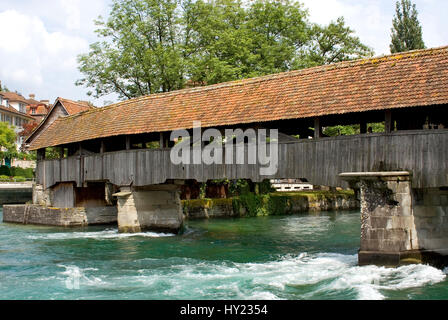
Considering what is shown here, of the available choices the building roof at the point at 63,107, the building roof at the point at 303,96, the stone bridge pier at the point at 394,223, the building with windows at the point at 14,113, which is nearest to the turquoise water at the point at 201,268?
the stone bridge pier at the point at 394,223

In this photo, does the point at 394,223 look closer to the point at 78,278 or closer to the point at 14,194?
the point at 78,278

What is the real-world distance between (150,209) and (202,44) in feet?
41.8

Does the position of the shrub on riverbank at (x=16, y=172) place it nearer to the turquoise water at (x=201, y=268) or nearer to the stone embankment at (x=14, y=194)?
the stone embankment at (x=14, y=194)

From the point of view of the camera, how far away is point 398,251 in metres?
10.2

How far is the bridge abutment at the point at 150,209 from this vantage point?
16984 mm

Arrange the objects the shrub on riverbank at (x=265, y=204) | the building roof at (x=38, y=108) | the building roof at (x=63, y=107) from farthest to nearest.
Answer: the building roof at (x=38, y=108) < the building roof at (x=63, y=107) < the shrub on riverbank at (x=265, y=204)

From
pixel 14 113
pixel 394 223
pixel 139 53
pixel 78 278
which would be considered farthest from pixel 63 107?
pixel 14 113

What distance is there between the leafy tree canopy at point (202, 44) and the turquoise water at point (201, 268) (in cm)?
1033

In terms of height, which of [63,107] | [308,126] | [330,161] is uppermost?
[63,107]

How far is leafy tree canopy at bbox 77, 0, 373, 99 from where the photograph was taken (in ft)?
82.7

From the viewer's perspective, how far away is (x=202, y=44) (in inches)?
1080

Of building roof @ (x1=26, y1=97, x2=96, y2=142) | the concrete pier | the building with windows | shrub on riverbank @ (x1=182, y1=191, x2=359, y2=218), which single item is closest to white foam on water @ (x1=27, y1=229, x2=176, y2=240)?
the concrete pier

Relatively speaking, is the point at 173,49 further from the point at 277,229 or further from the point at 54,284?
the point at 54,284

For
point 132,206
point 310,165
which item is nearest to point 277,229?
point 132,206
